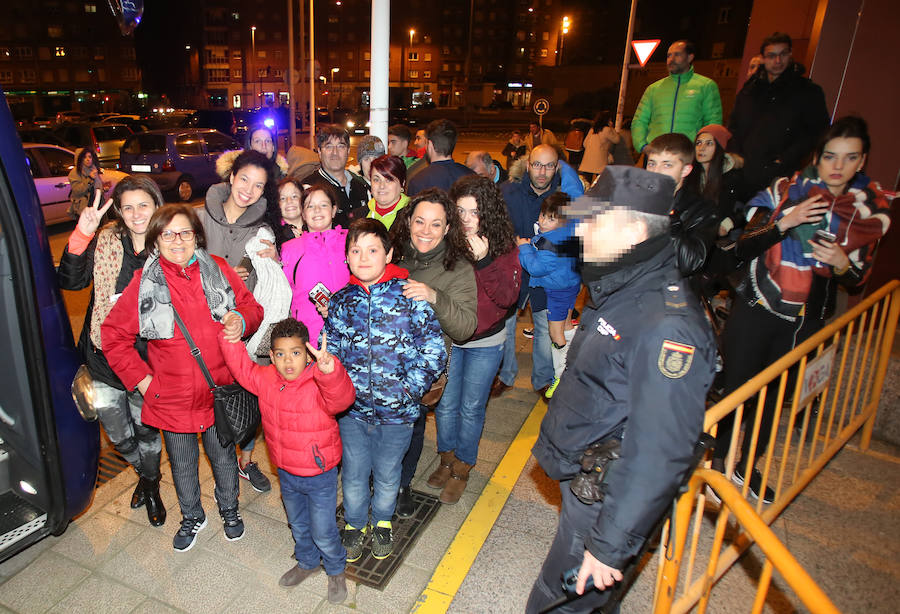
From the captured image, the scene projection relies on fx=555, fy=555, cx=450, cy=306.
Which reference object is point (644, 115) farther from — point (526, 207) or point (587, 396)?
point (587, 396)

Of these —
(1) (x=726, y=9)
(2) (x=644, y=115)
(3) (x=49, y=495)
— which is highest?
(1) (x=726, y=9)

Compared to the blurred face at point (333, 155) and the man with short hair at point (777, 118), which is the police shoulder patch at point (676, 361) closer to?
the blurred face at point (333, 155)

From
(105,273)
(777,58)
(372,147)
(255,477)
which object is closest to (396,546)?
(255,477)

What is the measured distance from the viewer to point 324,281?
3.62 meters

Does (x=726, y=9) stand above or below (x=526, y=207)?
above

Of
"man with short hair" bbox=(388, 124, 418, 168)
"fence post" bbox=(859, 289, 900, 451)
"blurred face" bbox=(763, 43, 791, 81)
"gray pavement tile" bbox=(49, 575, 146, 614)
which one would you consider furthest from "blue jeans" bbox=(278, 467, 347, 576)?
"blurred face" bbox=(763, 43, 791, 81)

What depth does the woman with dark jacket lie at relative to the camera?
3.32m

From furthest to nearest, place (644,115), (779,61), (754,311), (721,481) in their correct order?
(644,115) → (779,61) → (754,311) → (721,481)

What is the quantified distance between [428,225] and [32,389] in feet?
7.74

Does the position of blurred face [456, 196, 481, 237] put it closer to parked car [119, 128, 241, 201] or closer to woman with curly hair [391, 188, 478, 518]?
woman with curly hair [391, 188, 478, 518]

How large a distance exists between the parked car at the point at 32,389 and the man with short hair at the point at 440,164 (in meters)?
2.97

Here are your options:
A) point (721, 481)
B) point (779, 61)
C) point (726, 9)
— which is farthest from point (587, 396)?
point (726, 9)

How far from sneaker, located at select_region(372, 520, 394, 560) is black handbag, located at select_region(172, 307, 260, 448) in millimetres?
968

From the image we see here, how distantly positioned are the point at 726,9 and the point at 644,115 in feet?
192
